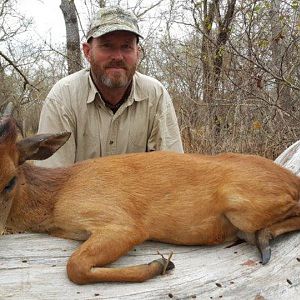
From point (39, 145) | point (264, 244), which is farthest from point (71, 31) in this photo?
point (264, 244)

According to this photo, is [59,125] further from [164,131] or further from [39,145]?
[39,145]

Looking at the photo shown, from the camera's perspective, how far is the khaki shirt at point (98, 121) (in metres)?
6.56

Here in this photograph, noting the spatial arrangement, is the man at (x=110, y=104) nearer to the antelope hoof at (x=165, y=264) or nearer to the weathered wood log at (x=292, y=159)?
the weathered wood log at (x=292, y=159)

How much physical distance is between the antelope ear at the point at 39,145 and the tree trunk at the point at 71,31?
9467 mm

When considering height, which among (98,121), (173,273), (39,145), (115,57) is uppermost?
(115,57)

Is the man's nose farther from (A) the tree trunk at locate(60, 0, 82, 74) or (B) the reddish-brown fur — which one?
(A) the tree trunk at locate(60, 0, 82, 74)

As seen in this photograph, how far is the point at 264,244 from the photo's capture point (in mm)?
3939

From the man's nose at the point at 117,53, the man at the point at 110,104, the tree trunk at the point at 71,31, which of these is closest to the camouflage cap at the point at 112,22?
the man at the point at 110,104

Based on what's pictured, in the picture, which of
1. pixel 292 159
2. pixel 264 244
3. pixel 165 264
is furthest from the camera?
pixel 292 159

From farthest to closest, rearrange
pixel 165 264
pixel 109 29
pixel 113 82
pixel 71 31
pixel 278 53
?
1. pixel 71 31
2. pixel 278 53
3. pixel 113 82
4. pixel 109 29
5. pixel 165 264

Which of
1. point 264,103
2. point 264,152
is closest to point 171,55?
point 264,103

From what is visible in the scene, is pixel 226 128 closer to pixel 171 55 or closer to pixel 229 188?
pixel 171 55

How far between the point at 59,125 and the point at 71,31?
26.0ft

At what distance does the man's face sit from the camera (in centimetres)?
614
